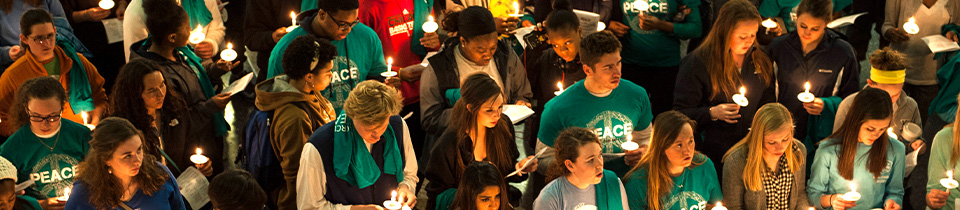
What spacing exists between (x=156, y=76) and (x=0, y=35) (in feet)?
7.08

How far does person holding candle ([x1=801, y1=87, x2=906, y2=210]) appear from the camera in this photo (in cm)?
667

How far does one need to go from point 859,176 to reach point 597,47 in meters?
1.76

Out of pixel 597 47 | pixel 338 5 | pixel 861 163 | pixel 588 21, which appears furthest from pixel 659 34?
pixel 338 5

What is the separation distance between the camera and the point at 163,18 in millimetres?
7031

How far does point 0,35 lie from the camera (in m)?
8.04

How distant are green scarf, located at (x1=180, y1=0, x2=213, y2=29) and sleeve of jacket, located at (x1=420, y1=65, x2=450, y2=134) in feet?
6.47

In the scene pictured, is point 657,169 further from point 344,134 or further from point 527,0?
point 527,0

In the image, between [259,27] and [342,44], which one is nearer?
[342,44]

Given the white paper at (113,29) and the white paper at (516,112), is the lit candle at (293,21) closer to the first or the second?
the white paper at (113,29)

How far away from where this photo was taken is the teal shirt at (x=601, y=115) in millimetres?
6621

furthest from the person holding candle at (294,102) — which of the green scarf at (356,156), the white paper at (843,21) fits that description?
the white paper at (843,21)

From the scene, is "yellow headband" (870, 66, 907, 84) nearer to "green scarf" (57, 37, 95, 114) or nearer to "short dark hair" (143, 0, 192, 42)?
"short dark hair" (143, 0, 192, 42)

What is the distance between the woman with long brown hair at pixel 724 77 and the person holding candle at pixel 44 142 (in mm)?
3692

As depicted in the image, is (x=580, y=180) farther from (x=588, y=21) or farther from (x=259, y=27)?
(x=259, y=27)
